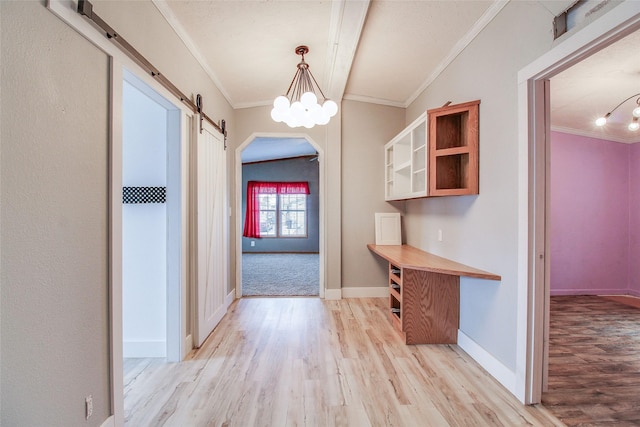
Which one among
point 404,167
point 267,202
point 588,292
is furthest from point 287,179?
point 588,292

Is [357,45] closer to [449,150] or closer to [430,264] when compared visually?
[449,150]

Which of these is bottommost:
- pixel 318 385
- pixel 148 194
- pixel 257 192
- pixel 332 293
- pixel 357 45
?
pixel 318 385

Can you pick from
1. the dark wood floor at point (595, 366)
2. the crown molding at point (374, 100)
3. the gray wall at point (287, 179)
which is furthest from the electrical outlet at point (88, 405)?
the gray wall at point (287, 179)

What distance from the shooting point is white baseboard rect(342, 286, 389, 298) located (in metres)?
3.99

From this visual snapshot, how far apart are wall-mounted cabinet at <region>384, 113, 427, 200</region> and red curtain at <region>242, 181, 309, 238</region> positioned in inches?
194

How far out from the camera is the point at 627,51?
7.13 ft

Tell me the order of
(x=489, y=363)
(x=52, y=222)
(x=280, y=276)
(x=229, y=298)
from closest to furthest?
(x=52, y=222), (x=489, y=363), (x=229, y=298), (x=280, y=276)

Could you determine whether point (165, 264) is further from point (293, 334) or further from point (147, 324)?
point (293, 334)

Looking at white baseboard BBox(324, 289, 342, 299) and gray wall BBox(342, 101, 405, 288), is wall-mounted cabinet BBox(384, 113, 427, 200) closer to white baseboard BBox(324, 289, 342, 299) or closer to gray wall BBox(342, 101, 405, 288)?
gray wall BBox(342, 101, 405, 288)

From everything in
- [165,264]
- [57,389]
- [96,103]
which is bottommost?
[57,389]

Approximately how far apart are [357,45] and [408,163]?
1.30 meters

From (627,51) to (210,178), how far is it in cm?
365

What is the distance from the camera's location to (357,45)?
258 centimetres

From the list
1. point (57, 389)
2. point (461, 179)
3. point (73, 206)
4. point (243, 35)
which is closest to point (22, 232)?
point (73, 206)
